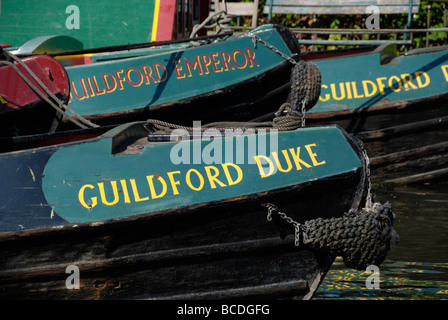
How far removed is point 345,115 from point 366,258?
384cm

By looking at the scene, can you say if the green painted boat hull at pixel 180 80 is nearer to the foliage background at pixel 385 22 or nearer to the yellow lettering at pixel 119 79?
the yellow lettering at pixel 119 79

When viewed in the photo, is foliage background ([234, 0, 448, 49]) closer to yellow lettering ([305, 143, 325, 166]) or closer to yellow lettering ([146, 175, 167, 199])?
yellow lettering ([305, 143, 325, 166])

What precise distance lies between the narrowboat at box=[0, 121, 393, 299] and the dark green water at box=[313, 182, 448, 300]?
1.04m

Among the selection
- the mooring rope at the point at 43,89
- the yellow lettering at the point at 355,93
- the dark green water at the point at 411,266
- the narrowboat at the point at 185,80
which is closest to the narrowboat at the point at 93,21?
the narrowboat at the point at 185,80

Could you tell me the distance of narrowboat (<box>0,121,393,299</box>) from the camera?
4.02 meters

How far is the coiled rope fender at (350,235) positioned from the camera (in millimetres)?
4121

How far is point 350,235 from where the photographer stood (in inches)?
162

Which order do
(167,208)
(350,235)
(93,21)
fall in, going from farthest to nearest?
(93,21) → (350,235) → (167,208)

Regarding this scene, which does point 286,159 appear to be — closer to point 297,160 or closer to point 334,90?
point 297,160

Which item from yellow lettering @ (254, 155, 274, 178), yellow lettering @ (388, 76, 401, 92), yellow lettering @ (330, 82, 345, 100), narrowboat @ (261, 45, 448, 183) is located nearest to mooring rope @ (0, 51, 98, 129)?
yellow lettering @ (254, 155, 274, 178)

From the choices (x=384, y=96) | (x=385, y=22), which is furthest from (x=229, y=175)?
(x=385, y=22)

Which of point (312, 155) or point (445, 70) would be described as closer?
point (312, 155)

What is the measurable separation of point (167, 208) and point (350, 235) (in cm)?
102

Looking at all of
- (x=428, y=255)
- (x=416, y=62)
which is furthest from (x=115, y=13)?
(x=428, y=255)
